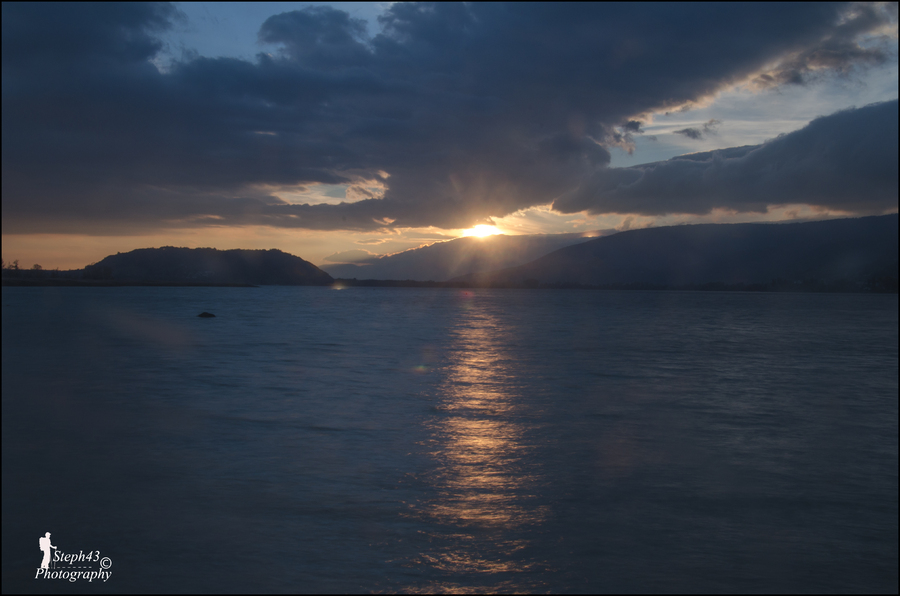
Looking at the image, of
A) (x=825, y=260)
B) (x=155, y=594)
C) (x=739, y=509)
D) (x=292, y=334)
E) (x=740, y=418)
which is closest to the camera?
(x=155, y=594)

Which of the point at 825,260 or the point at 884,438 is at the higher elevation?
the point at 825,260

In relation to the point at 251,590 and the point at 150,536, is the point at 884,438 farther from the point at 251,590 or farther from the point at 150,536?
the point at 150,536

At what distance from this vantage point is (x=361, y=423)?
16719 mm

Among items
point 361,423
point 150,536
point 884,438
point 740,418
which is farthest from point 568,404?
point 150,536

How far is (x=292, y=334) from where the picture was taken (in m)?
55.2

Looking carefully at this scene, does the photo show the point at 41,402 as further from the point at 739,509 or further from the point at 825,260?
the point at 825,260

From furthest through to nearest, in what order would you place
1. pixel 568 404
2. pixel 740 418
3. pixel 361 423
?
pixel 568 404, pixel 740 418, pixel 361 423

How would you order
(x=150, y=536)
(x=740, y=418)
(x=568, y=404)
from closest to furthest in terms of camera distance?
(x=150, y=536) < (x=740, y=418) < (x=568, y=404)

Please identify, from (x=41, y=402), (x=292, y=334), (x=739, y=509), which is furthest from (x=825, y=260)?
(x=41, y=402)

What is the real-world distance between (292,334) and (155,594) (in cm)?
5060

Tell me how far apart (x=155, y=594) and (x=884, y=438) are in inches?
831

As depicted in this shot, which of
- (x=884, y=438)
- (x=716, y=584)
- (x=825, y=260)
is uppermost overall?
(x=825, y=260)

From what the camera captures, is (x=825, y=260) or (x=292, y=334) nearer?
(x=292, y=334)

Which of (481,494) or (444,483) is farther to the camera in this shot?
(444,483)
